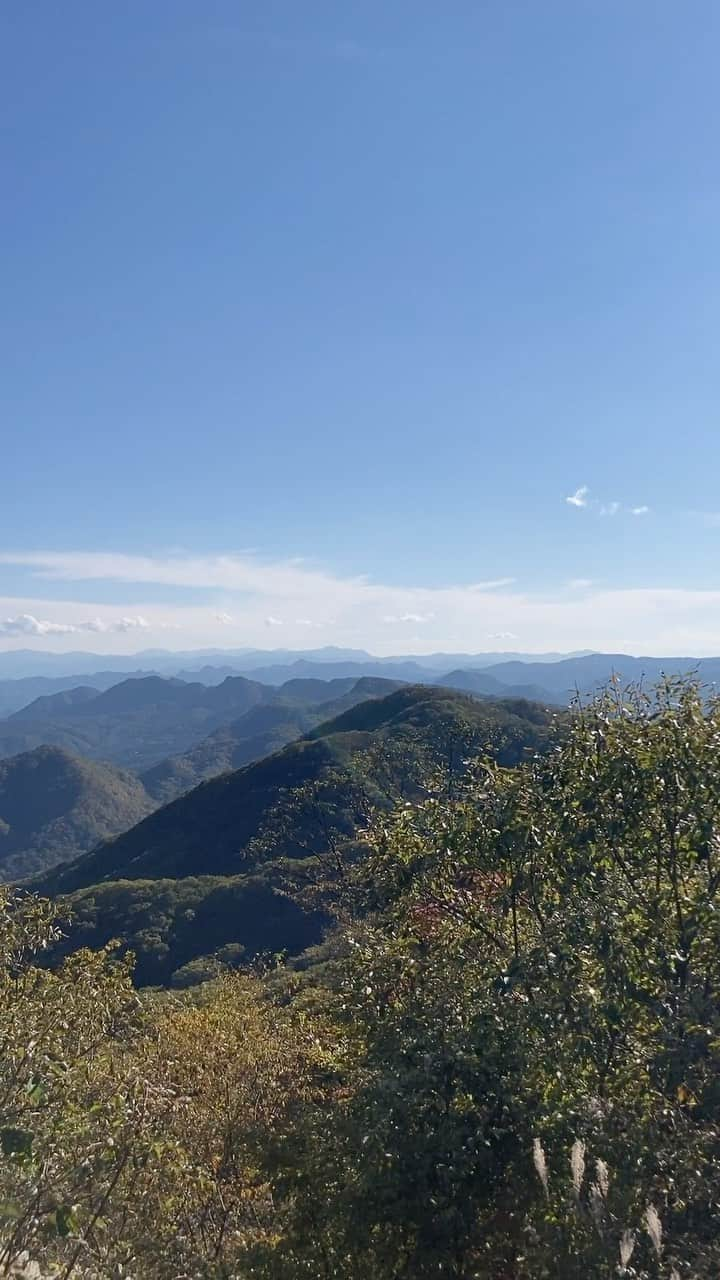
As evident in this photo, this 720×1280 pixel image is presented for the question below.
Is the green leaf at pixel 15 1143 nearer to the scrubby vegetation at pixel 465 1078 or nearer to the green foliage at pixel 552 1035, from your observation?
the scrubby vegetation at pixel 465 1078

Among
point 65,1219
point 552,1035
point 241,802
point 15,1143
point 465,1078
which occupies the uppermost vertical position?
point 552,1035

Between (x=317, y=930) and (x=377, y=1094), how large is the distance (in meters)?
67.3

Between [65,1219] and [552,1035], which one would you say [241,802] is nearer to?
[552,1035]

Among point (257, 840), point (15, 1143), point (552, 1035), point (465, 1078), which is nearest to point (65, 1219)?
point (15, 1143)

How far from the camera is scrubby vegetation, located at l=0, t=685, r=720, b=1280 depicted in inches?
255

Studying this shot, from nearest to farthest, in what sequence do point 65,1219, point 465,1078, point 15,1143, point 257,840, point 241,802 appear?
1. point 65,1219
2. point 15,1143
3. point 465,1078
4. point 257,840
5. point 241,802

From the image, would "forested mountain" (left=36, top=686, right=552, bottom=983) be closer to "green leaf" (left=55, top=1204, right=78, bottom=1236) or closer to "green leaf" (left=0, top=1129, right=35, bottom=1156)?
"green leaf" (left=0, top=1129, right=35, bottom=1156)

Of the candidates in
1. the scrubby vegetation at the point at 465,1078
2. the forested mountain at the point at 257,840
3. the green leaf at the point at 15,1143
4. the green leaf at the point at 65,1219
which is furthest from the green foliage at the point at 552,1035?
the forested mountain at the point at 257,840

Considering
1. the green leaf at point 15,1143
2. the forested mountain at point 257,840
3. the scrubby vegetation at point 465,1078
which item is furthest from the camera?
the forested mountain at point 257,840

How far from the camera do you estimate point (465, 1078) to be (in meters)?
7.18

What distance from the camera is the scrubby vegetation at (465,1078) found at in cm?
647

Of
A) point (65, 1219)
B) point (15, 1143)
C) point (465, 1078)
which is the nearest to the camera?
point (65, 1219)

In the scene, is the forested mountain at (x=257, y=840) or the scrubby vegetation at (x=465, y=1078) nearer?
the scrubby vegetation at (x=465, y=1078)

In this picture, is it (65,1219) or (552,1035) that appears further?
(552,1035)
